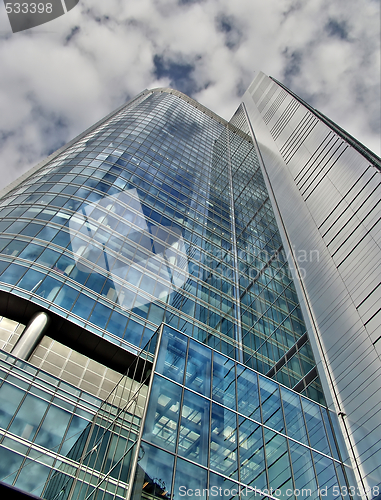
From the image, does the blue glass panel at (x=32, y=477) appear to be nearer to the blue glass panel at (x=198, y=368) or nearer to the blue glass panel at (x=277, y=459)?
the blue glass panel at (x=198, y=368)

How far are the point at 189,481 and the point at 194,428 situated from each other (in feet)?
6.04

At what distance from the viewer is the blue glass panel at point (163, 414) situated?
11713mm

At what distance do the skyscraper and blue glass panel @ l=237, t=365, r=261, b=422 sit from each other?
0.09 meters

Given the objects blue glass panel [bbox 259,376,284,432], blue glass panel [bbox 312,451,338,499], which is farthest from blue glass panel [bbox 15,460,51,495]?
blue glass panel [bbox 312,451,338,499]

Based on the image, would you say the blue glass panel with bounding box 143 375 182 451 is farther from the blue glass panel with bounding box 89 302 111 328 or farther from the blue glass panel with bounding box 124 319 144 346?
the blue glass panel with bounding box 89 302 111 328

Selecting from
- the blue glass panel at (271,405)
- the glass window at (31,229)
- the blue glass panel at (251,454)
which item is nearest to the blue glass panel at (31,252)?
the glass window at (31,229)

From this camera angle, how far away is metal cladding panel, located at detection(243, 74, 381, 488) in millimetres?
18359

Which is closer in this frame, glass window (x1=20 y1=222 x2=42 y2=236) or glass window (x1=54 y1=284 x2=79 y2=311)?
glass window (x1=54 y1=284 x2=79 y2=311)

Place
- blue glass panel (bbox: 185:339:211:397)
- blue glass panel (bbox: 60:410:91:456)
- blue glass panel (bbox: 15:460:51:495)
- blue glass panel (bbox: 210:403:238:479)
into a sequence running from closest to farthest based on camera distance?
1. blue glass panel (bbox: 210:403:238:479)
2. blue glass panel (bbox: 15:460:51:495)
3. blue glass panel (bbox: 185:339:211:397)
4. blue glass panel (bbox: 60:410:91:456)

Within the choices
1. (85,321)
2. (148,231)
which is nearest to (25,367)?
(85,321)

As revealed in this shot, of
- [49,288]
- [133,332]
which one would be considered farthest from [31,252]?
[133,332]

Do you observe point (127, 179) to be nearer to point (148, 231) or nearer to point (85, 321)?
point (148, 231)

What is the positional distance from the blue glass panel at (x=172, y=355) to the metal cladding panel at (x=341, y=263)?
9885 millimetres

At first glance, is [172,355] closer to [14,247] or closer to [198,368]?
[198,368]
